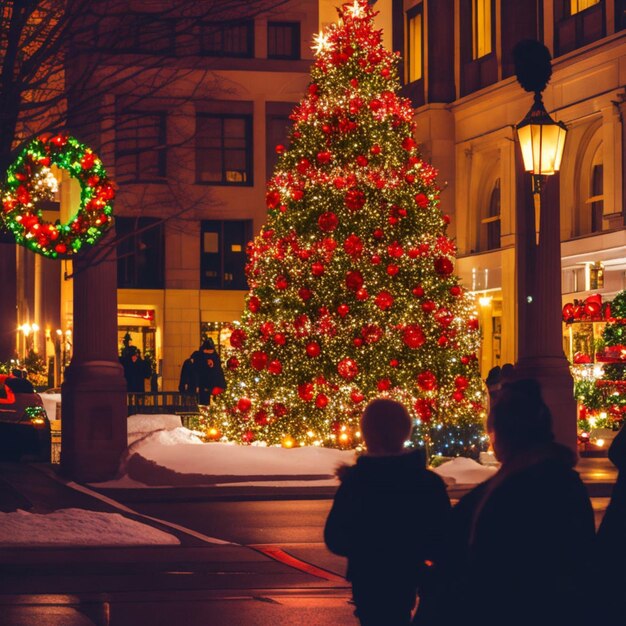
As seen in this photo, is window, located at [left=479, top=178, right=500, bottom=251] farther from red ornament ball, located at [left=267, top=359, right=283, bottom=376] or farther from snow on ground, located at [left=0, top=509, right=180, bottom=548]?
snow on ground, located at [left=0, top=509, right=180, bottom=548]

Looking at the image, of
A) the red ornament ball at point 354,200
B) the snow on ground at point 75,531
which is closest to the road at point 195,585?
the snow on ground at point 75,531

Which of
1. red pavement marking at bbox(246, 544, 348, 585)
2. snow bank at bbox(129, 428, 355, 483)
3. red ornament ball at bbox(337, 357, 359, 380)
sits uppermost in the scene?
red ornament ball at bbox(337, 357, 359, 380)

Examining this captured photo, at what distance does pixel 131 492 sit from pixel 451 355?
6.96 meters

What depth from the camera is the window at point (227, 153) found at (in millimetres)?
59031

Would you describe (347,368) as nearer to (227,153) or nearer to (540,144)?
(540,144)

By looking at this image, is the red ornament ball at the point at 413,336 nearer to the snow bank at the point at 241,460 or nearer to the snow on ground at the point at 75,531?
the snow bank at the point at 241,460

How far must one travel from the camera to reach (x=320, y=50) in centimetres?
2586

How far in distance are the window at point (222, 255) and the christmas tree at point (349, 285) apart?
33.5 meters

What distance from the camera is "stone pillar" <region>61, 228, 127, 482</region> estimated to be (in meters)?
21.8

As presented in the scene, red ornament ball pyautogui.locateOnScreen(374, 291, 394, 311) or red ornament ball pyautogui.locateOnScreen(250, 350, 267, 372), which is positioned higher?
red ornament ball pyautogui.locateOnScreen(374, 291, 394, 311)

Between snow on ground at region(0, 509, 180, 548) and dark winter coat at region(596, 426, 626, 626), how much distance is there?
8.09 meters

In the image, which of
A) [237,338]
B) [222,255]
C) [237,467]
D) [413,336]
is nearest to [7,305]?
[222,255]

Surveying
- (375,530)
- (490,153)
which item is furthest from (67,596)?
(490,153)

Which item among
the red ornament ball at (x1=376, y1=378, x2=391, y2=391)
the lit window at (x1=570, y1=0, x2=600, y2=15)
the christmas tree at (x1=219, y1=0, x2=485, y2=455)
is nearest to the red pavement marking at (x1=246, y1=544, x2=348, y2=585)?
the christmas tree at (x1=219, y1=0, x2=485, y2=455)
